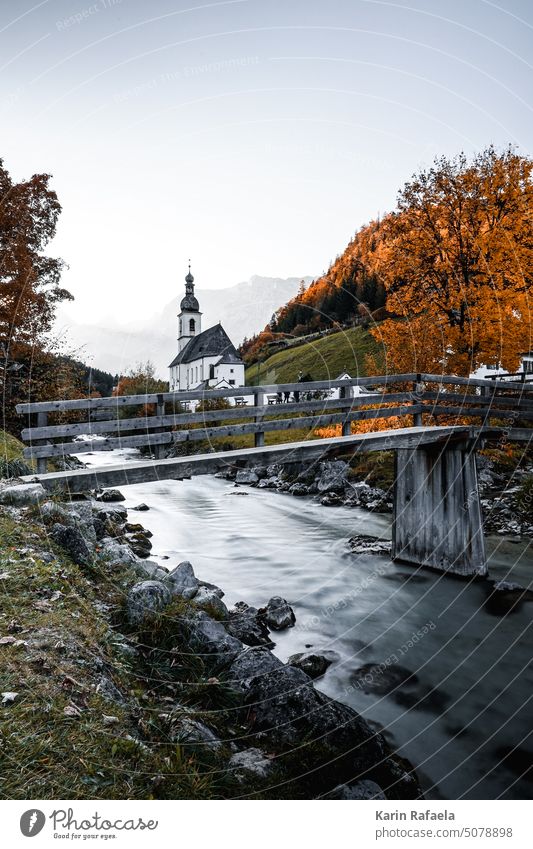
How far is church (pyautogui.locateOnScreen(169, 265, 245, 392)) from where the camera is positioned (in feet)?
23.3

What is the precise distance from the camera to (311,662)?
7.14 m

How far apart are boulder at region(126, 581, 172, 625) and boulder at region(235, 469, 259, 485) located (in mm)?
18389

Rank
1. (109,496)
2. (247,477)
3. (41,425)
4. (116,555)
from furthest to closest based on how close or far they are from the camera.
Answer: (247,477), (109,496), (116,555), (41,425)

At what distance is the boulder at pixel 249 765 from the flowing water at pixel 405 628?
2157 millimetres

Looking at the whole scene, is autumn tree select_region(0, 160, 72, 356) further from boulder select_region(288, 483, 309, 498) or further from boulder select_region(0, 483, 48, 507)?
boulder select_region(288, 483, 309, 498)

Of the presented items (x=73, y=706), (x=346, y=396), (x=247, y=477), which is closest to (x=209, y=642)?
(x=73, y=706)

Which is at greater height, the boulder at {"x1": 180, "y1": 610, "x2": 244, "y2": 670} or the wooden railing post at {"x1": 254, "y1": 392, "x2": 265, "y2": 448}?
the wooden railing post at {"x1": 254, "y1": 392, "x2": 265, "y2": 448}

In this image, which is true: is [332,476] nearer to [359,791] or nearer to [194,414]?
[194,414]

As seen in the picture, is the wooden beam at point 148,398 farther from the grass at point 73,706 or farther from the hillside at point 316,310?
the grass at point 73,706

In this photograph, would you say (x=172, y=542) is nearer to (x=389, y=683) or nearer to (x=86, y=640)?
(x=389, y=683)

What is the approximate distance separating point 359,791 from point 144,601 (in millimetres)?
2857

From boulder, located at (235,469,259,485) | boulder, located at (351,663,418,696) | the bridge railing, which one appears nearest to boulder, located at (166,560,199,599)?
the bridge railing

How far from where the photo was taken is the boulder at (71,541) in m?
6.24

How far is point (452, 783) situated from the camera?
541 cm
